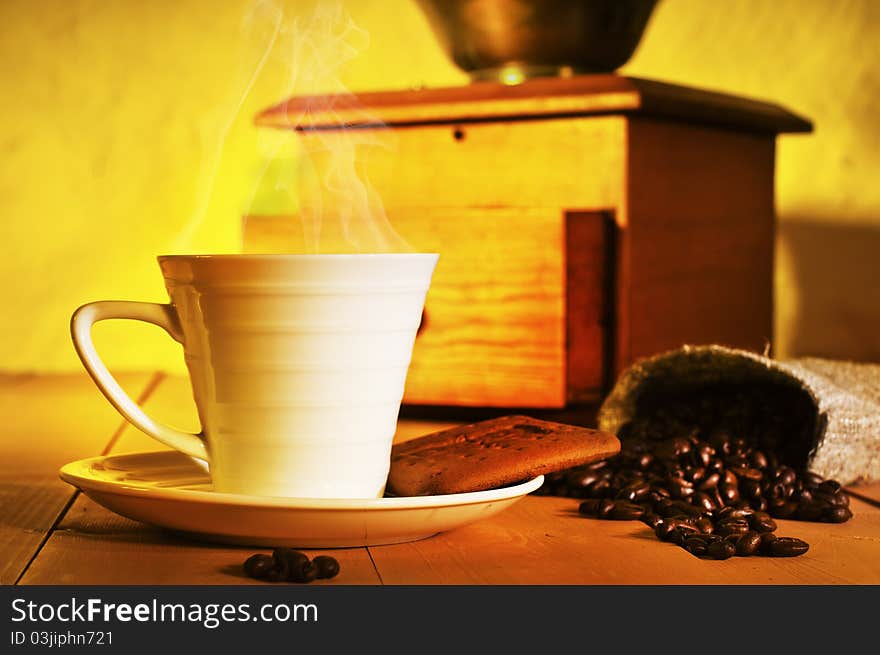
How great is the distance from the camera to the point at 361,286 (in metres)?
0.70

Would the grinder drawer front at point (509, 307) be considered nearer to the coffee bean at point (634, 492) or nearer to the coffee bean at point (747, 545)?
the coffee bean at point (634, 492)

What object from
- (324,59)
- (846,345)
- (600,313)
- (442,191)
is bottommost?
(846,345)

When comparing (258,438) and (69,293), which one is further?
(69,293)

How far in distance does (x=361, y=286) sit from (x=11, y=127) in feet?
5.79

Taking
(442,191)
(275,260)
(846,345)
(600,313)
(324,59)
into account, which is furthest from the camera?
(846,345)

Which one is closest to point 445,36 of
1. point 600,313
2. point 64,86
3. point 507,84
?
point 507,84

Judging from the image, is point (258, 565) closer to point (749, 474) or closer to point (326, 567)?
point (326, 567)

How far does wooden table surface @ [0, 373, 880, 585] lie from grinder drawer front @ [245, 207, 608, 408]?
1.13 feet

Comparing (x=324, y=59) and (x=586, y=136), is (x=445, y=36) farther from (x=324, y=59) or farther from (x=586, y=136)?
(x=324, y=59)

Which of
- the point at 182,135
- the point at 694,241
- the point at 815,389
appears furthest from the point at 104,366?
the point at 182,135

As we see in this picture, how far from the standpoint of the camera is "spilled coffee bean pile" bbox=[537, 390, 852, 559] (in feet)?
2.47

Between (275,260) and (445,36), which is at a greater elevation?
(445,36)

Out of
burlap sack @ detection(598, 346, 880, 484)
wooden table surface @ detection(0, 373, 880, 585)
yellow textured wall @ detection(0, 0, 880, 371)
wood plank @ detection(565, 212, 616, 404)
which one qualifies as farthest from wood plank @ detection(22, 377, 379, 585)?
yellow textured wall @ detection(0, 0, 880, 371)

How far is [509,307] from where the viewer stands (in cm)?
126
